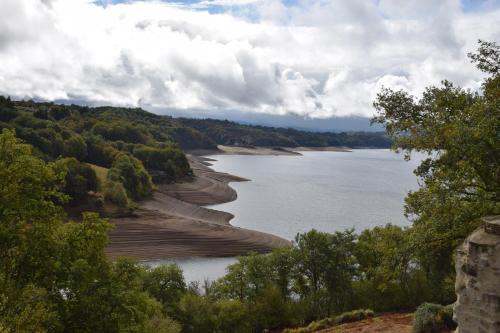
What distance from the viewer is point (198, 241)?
231ft

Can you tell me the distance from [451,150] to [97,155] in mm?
102873

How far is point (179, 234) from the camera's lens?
240ft

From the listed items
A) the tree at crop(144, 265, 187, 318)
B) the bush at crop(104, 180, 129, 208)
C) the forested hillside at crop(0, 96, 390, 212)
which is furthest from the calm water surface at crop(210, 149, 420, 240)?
the tree at crop(144, 265, 187, 318)

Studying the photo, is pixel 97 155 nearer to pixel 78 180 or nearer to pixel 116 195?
pixel 116 195

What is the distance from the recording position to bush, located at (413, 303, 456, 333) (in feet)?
70.5

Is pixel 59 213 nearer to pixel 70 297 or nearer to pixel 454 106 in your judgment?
pixel 70 297

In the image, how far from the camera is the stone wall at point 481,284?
478 inches

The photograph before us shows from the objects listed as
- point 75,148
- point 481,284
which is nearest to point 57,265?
point 481,284

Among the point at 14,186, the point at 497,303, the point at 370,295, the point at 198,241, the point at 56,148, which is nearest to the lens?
the point at 497,303

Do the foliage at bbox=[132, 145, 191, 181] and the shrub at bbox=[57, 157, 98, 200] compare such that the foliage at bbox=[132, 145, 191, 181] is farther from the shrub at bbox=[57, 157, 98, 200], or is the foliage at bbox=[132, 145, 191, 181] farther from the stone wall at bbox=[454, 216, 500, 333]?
the stone wall at bbox=[454, 216, 500, 333]

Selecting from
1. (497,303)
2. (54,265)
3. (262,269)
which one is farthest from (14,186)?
(262,269)

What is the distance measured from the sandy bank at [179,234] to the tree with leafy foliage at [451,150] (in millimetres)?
49752

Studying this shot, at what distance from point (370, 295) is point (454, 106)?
2357 cm

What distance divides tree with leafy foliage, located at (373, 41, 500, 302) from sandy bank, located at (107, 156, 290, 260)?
49.8m
